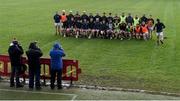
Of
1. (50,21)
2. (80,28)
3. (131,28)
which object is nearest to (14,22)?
(50,21)

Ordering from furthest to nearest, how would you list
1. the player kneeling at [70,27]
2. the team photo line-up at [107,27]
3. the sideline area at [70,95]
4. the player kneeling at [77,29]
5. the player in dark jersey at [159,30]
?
the player kneeling at [70,27] → the player kneeling at [77,29] → the team photo line-up at [107,27] → the player in dark jersey at [159,30] → the sideline area at [70,95]

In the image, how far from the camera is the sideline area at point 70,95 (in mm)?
16312

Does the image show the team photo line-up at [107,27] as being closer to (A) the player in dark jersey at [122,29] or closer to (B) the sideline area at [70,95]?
(A) the player in dark jersey at [122,29]

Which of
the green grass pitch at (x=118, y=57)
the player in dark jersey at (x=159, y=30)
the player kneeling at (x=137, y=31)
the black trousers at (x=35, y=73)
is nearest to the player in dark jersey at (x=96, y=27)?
the green grass pitch at (x=118, y=57)

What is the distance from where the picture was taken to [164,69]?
21.5m

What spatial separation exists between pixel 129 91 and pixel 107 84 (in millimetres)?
1460

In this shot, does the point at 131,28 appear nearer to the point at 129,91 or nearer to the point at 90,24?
the point at 90,24

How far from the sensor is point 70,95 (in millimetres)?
16703

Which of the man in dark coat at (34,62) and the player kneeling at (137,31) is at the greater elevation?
the player kneeling at (137,31)

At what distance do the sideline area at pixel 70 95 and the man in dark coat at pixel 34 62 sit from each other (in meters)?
0.39

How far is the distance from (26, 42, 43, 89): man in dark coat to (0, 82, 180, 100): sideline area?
0.39m

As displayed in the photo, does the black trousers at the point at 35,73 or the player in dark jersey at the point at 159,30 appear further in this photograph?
the player in dark jersey at the point at 159,30

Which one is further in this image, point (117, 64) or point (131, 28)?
point (131, 28)

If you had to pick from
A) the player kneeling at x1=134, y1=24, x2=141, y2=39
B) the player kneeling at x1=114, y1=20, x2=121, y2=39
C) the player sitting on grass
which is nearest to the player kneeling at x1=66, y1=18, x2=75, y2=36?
the player kneeling at x1=114, y1=20, x2=121, y2=39
